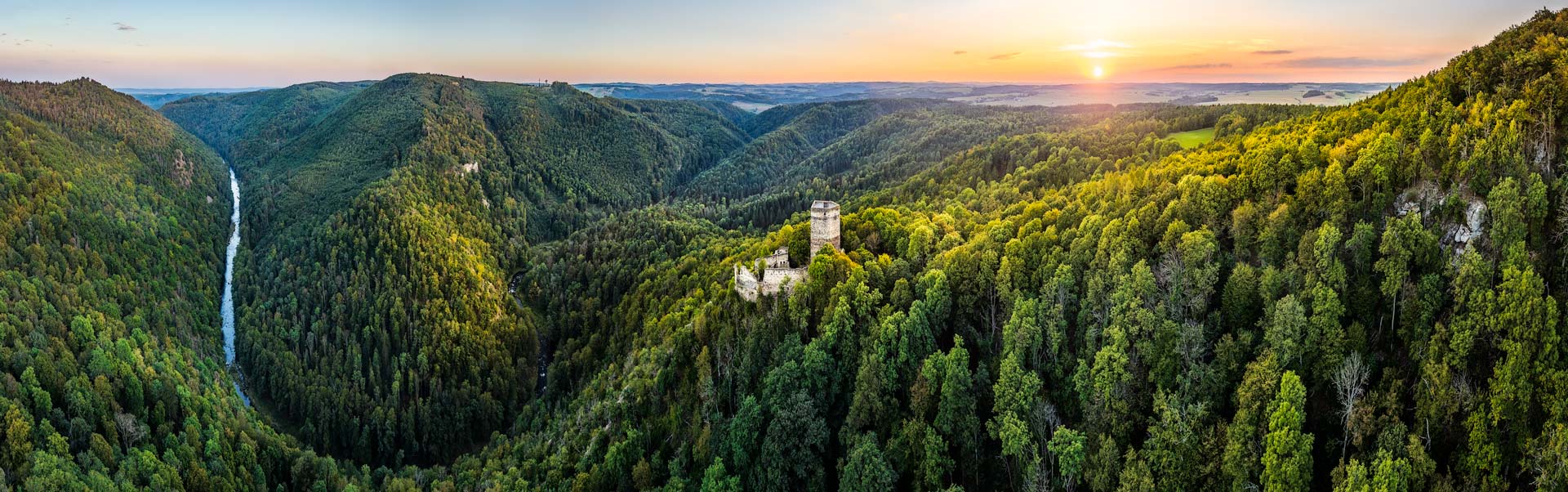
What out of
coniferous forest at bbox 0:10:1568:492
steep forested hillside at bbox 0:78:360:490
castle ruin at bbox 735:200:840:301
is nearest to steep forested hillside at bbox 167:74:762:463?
coniferous forest at bbox 0:10:1568:492

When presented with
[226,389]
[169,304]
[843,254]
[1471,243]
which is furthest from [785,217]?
[1471,243]

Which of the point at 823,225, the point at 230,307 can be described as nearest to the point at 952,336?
the point at 823,225

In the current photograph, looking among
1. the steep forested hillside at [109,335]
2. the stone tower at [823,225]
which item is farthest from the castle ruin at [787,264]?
the steep forested hillside at [109,335]

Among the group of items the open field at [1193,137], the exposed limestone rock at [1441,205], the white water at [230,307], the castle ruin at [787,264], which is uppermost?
the open field at [1193,137]

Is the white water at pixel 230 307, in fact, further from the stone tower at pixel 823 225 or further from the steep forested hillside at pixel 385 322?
the stone tower at pixel 823 225

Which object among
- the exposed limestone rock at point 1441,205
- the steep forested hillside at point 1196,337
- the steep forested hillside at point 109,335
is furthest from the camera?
the steep forested hillside at point 109,335

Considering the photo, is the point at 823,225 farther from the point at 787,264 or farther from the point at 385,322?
the point at 385,322

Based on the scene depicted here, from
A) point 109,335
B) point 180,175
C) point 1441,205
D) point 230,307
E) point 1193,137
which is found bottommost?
point 230,307
